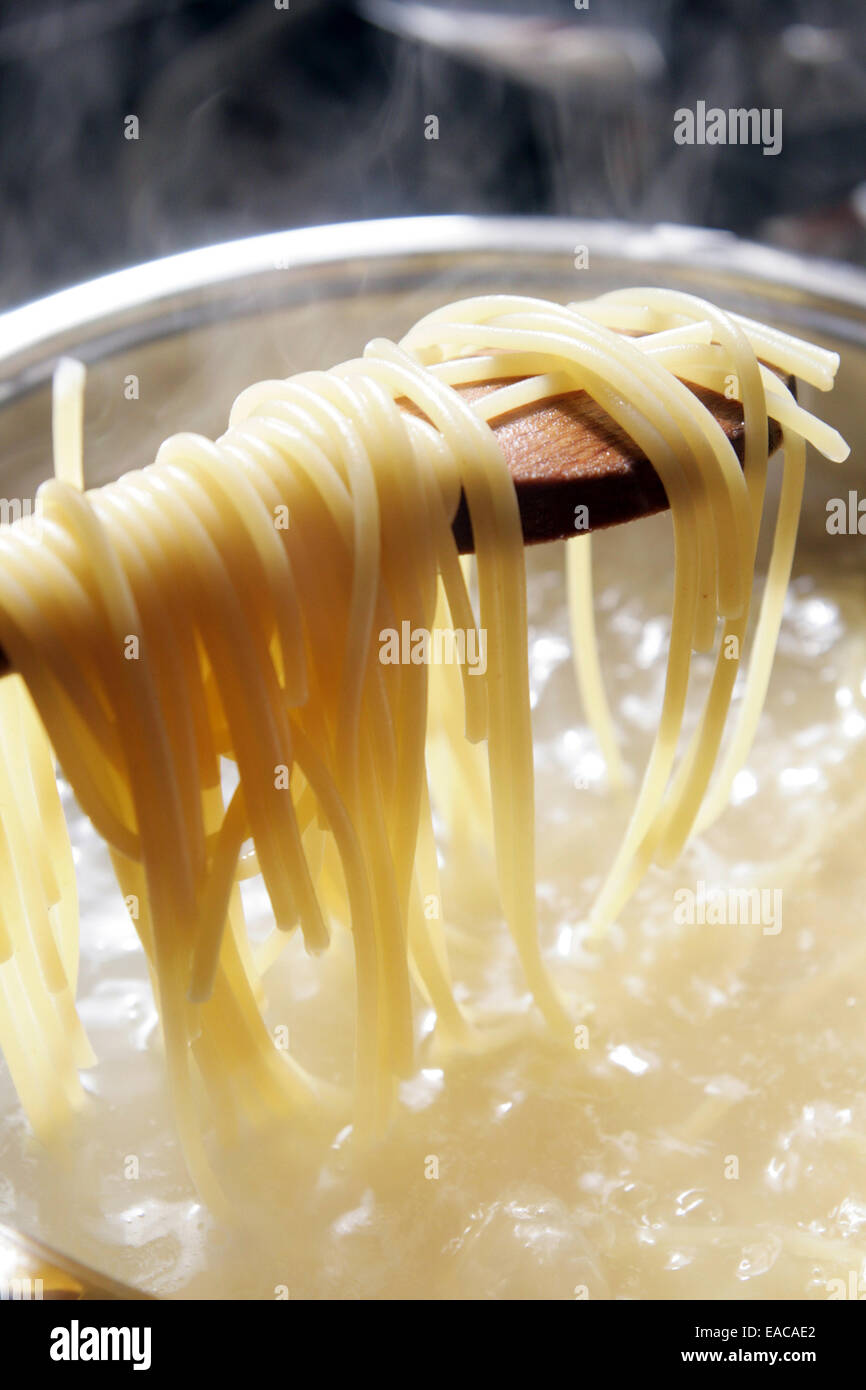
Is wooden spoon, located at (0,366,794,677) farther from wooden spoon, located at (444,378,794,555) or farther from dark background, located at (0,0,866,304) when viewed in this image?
dark background, located at (0,0,866,304)

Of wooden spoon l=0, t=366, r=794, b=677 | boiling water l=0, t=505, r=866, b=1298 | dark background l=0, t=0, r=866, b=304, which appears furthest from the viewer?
dark background l=0, t=0, r=866, b=304

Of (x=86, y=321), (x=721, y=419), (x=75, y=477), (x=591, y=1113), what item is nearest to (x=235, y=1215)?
(x=591, y=1113)

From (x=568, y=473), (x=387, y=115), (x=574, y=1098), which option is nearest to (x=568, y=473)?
(x=568, y=473)

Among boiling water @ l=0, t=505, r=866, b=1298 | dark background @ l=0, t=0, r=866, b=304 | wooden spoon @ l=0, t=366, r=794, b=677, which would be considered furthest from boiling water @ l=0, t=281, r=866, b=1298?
dark background @ l=0, t=0, r=866, b=304

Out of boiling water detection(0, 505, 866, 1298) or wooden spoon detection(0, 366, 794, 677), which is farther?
boiling water detection(0, 505, 866, 1298)

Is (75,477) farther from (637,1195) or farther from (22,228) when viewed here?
(22,228)

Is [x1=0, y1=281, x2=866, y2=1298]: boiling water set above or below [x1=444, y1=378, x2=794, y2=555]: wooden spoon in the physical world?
below
